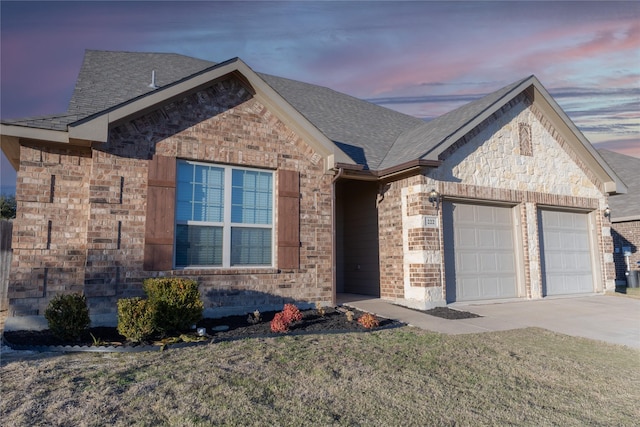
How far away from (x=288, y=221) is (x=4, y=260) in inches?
256

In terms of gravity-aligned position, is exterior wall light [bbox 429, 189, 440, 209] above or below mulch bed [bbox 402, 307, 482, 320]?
above

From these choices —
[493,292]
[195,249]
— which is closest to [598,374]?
[493,292]

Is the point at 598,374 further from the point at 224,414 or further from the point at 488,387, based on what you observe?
the point at 224,414

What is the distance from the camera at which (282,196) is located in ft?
28.3

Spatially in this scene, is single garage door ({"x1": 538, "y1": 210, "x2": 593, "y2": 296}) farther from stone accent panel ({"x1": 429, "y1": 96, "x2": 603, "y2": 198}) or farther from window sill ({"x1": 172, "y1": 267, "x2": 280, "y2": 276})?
window sill ({"x1": 172, "y1": 267, "x2": 280, "y2": 276})

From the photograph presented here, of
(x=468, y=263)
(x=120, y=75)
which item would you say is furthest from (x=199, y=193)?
(x=468, y=263)

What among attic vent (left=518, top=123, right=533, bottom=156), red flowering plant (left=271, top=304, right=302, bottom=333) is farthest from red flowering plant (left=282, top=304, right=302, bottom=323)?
attic vent (left=518, top=123, right=533, bottom=156)

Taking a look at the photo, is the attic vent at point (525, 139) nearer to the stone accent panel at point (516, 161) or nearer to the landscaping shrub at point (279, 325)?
the stone accent panel at point (516, 161)

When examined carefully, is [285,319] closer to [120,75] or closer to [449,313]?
[449,313]

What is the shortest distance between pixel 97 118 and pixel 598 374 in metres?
8.02

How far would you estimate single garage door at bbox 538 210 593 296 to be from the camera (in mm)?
11852

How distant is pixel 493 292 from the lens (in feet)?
35.2

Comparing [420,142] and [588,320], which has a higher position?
[420,142]

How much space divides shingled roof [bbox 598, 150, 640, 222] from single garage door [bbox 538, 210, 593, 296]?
470 centimetres
